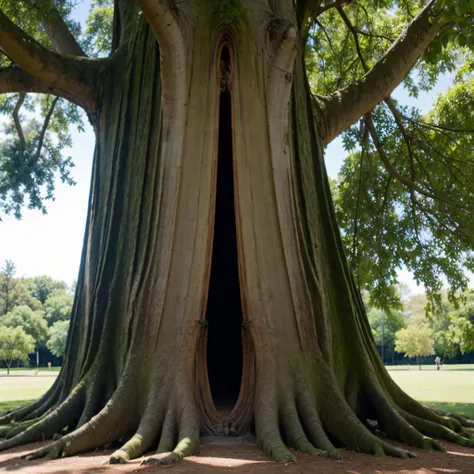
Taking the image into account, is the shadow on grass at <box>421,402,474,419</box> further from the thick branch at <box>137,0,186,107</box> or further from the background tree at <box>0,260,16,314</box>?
the background tree at <box>0,260,16,314</box>

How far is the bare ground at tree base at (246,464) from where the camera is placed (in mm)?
4028

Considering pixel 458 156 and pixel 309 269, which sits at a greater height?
pixel 458 156

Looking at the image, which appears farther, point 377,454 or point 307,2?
point 307,2

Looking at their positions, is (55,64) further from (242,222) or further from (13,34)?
(242,222)

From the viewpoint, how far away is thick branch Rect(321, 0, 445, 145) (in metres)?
7.54

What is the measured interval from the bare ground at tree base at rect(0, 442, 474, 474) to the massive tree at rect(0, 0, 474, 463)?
183 millimetres

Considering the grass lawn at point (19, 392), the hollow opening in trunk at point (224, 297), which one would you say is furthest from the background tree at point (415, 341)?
the hollow opening in trunk at point (224, 297)

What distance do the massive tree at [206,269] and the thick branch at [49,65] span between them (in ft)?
0.08

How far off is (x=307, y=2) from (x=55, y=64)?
3.44 meters

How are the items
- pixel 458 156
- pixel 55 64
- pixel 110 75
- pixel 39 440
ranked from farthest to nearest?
pixel 458 156
pixel 110 75
pixel 55 64
pixel 39 440

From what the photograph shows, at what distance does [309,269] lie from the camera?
6.12 metres

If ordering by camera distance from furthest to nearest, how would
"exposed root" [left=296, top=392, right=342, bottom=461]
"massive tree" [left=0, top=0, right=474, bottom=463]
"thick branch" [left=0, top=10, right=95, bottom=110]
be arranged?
"thick branch" [left=0, top=10, right=95, bottom=110] → "massive tree" [left=0, top=0, right=474, bottom=463] → "exposed root" [left=296, top=392, right=342, bottom=461]

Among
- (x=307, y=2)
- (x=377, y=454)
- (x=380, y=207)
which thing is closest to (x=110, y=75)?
(x=307, y=2)

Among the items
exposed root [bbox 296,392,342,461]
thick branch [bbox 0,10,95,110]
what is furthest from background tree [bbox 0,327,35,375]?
exposed root [bbox 296,392,342,461]
